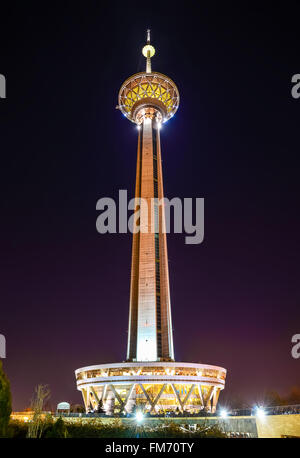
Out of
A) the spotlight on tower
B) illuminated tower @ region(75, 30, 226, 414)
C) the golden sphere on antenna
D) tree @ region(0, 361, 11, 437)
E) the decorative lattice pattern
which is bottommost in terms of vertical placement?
tree @ region(0, 361, 11, 437)

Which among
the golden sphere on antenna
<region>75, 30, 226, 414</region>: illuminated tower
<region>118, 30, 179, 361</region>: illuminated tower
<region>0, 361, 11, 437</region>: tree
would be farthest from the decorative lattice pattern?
<region>0, 361, 11, 437</region>: tree

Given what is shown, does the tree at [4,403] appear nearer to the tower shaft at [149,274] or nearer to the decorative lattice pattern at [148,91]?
the tower shaft at [149,274]

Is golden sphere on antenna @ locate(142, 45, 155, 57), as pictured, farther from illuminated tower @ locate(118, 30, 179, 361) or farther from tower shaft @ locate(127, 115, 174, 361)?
tower shaft @ locate(127, 115, 174, 361)

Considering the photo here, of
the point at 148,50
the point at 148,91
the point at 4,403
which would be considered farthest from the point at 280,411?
the point at 148,50

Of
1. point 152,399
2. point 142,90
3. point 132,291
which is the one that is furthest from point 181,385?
point 142,90

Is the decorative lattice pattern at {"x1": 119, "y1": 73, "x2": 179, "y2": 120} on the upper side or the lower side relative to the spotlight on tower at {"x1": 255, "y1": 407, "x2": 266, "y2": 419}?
upper

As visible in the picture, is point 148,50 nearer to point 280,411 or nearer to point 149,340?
point 149,340
